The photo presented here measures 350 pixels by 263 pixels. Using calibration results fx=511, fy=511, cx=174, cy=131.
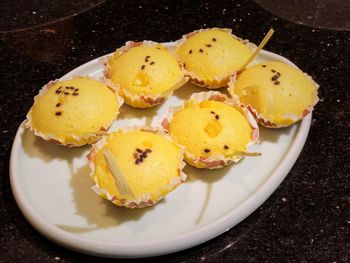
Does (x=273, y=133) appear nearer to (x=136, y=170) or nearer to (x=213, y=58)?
(x=213, y=58)

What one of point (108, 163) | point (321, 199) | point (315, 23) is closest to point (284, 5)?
point (315, 23)

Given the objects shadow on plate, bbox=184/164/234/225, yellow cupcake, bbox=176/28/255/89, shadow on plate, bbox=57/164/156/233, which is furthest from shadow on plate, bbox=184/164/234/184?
yellow cupcake, bbox=176/28/255/89

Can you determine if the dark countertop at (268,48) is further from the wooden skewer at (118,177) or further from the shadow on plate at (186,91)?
the shadow on plate at (186,91)

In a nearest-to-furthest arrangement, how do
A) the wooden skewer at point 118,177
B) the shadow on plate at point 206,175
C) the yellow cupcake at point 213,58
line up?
the wooden skewer at point 118,177 → the shadow on plate at point 206,175 → the yellow cupcake at point 213,58

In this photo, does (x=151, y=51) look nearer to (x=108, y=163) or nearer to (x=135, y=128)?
(x=135, y=128)

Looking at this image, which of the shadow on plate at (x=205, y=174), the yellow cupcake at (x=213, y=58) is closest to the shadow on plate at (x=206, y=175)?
the shadow on plate at (x=205, y=174)

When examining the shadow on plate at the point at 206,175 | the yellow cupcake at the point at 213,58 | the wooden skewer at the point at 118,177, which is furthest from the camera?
the yellow cupcake at the point at 213,58

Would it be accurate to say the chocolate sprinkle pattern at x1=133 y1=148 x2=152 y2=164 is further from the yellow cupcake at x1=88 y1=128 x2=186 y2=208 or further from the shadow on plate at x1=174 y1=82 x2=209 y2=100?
the shadow on plate at x1=174 y1=82 x2=209 y2=100
